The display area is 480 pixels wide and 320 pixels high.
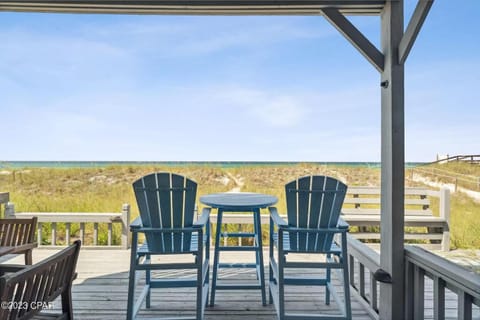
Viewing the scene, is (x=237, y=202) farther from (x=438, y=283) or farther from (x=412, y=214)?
(x=412, y=214)

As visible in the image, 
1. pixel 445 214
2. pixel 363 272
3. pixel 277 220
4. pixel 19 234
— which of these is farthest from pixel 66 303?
pixel 445 214

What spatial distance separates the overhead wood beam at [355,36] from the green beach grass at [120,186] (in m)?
1.33

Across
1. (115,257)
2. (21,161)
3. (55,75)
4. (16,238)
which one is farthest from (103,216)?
(21,161)

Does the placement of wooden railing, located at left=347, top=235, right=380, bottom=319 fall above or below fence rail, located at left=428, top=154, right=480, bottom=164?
below

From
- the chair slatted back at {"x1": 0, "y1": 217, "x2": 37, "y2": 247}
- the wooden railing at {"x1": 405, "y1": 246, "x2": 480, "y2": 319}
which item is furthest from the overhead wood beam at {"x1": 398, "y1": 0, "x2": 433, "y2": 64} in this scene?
the chair slatted back at {"x1": 0, "y1": 217, "x2": 37, "y2": 247}

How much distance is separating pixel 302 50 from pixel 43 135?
1374 cm

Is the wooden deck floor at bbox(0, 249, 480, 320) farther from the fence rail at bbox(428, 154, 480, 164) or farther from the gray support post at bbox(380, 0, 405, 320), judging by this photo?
the fence rail at bbox(428, 154, 480, 164)

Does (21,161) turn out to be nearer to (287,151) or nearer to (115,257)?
(287,151)

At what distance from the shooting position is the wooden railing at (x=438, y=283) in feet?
4.65

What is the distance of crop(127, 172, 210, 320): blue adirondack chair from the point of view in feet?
6.52

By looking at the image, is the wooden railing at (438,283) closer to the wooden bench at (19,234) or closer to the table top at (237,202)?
the table top at (237,202)

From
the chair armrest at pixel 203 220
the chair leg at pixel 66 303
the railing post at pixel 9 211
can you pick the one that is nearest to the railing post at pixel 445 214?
the chair armrest at pixel 203 220

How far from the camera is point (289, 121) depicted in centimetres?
1473

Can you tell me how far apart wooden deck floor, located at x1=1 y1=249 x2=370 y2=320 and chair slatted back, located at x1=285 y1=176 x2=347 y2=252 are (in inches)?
26.9
